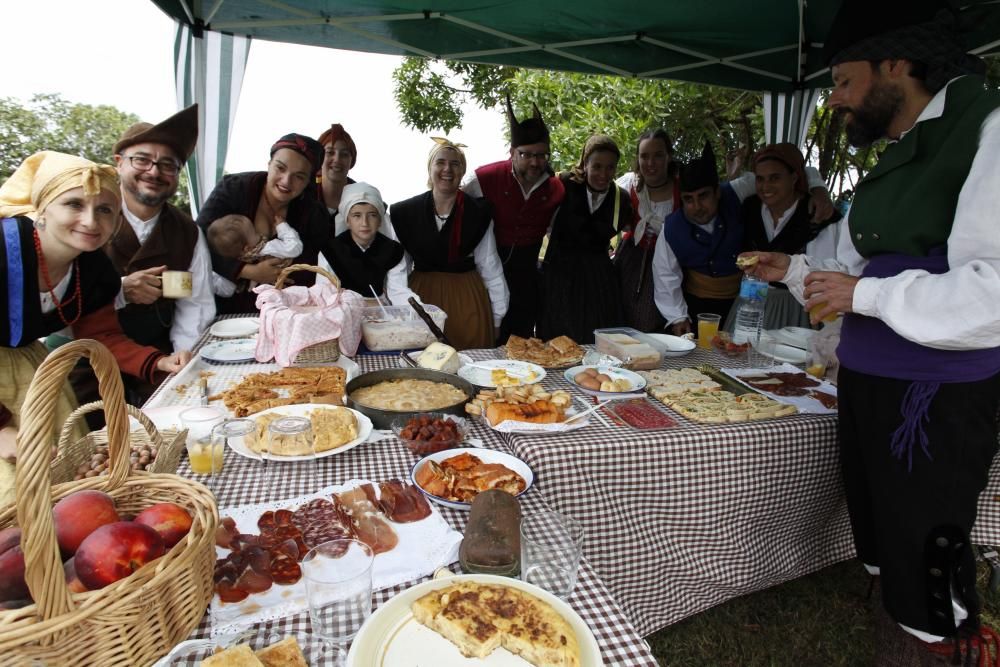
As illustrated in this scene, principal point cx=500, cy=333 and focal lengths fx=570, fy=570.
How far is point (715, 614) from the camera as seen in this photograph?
2.84 metres

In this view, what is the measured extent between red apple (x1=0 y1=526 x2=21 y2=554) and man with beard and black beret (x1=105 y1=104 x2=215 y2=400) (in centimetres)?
239

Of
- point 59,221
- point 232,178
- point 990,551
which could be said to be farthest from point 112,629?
point 232,178

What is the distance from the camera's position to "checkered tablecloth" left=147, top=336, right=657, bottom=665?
41.6 inches

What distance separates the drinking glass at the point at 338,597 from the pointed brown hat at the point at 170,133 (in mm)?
3057

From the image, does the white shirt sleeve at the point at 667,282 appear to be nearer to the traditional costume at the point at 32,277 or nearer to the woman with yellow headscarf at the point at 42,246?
the woman with yellow headscarf at the point at 42,246

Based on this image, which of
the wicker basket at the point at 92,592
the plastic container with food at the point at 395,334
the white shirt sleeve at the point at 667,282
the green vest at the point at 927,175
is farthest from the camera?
the white shirt sleeve at the point at 667,282

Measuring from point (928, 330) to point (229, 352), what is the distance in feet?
9.35

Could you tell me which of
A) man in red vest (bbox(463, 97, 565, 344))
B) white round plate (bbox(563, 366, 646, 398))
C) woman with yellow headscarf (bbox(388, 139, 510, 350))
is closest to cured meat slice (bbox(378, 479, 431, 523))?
white round plate (bbox(563, 366, 646, 398))

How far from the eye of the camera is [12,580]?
0.85m

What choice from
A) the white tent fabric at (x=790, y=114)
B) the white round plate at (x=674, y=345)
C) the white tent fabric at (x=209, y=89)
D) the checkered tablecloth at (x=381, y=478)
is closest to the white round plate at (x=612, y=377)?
the white round plate at (x=674, y=345)

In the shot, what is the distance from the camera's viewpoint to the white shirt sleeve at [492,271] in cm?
466

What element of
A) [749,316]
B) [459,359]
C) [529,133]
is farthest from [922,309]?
[529,133]

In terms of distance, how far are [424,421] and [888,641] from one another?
1.89 meters

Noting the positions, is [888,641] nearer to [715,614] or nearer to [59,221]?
[715,614]
